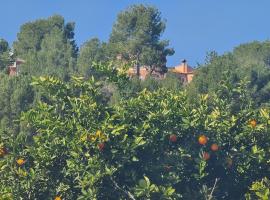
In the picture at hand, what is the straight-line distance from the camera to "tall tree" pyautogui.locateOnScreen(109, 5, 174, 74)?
59.0m

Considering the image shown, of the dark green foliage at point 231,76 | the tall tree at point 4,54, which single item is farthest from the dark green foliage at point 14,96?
the tall tree at point 4,54

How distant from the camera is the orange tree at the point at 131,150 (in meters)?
16.7

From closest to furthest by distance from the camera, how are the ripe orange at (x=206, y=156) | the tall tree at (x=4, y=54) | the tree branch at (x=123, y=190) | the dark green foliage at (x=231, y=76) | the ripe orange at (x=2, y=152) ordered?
the tree branch at (x=123, y=190)
the ripe orange at (x=2, y=152)
the ripe orange at (x=206, y=156)
the dark green foliage at (x=231, y=76)
the tall tree at (x=4, y=54)

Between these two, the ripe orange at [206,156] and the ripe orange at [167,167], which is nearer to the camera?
the ripe orange at [167,167]

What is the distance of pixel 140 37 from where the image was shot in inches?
2339

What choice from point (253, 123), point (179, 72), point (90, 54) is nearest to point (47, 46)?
point (90, 54)

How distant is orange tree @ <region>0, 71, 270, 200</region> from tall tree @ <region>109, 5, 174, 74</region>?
40.2 m

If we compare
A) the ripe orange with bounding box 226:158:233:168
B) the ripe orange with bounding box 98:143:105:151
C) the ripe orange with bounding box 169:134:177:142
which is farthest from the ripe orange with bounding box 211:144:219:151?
the ripe orange with bounding box 98:143:105:151

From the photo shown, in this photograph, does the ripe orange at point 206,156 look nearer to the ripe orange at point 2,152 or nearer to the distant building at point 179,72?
the ripe orange at point 2,152

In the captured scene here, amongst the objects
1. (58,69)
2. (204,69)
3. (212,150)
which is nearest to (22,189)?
(212,150)

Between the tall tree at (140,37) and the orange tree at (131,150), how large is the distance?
4015cm

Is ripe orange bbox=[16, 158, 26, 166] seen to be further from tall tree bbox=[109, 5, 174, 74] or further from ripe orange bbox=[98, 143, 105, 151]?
tall tree bbox=[109, 5, 174, 74]

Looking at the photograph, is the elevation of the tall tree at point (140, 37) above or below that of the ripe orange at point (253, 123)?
above

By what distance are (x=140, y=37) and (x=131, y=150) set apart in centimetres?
4287
